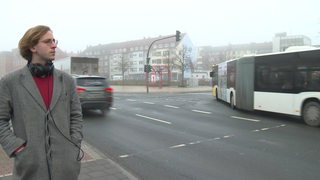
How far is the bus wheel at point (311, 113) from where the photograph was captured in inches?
420

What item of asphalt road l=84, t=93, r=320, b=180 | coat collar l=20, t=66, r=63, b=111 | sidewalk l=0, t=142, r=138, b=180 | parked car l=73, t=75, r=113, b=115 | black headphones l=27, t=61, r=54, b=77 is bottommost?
asphalt road l=84, t=93, r=320, b=180

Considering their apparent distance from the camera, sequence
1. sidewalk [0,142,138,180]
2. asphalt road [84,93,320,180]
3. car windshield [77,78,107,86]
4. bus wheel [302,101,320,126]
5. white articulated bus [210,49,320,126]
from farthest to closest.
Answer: car windshield [77,78,107,86] < white articulated bus [210,49,320,126] < bus wheel [302,101,320,126] < asphalt road [84,93,320,180] < sidewalk [0,142,138,180]

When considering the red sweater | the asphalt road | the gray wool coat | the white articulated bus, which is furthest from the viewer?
the white articulated bus

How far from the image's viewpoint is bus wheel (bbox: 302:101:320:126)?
420 inches

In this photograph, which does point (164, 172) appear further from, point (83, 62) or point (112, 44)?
point (112, 44)

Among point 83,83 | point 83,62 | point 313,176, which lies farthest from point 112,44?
point 313,176

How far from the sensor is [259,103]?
13.4m

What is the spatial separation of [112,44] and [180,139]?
142m

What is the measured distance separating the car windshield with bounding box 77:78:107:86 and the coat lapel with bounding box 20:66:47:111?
11235 mm

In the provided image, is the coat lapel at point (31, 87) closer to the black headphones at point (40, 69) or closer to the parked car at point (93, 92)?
the black headphones at point (40, 69)

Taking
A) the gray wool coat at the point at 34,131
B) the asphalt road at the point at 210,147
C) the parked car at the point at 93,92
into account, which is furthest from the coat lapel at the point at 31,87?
the parked car at the point at 93,92

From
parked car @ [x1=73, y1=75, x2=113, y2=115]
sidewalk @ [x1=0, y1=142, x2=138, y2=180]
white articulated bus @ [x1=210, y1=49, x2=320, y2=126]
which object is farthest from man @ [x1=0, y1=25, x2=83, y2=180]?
parked car @ [x1=73, y1=75, x2=113, y2=115]

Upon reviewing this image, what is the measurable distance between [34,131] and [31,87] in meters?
0.33

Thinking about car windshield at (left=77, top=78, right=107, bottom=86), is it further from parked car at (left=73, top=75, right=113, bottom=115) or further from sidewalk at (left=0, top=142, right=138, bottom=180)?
sidewalk at (left=0, top=142, right=138, bottom=180)
